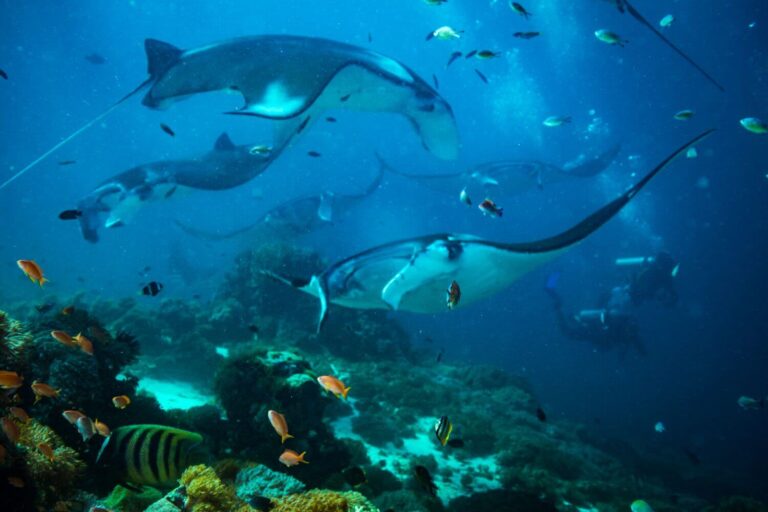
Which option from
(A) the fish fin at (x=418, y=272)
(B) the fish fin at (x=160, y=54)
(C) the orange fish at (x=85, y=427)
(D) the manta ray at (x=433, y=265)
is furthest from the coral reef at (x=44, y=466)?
(B) the fish fin at (x=160, y=54)

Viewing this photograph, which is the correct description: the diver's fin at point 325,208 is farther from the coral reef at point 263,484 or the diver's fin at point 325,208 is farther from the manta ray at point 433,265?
the coral reef at point 263,484

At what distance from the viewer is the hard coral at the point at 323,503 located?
196cm

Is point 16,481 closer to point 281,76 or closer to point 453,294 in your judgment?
point 453,294

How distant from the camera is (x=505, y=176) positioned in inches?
677

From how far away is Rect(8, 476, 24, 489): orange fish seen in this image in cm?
207

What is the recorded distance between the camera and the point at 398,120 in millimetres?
53812

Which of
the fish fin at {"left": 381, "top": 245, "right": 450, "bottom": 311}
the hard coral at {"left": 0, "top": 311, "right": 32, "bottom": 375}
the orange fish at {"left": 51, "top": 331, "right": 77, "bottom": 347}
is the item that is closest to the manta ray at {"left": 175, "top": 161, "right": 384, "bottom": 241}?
the orange fish at {"left": 51, "top": 331, "right": 77, "bottom": 347}

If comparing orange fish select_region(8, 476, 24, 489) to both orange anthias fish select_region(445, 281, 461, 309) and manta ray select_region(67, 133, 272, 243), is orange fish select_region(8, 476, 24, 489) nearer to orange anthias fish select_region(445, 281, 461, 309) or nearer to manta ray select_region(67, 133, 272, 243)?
orange anthias fish select_region(445, 281, 461, 309)

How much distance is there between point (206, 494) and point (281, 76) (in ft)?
15.2

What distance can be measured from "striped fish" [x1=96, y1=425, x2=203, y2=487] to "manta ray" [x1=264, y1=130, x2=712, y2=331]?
4.45 feet

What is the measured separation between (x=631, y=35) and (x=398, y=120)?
120ft

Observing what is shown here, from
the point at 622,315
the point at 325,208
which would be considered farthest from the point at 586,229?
the point at 622,315

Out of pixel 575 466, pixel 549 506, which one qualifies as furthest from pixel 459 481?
pixel 575 466

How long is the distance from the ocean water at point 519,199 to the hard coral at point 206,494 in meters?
2.42
